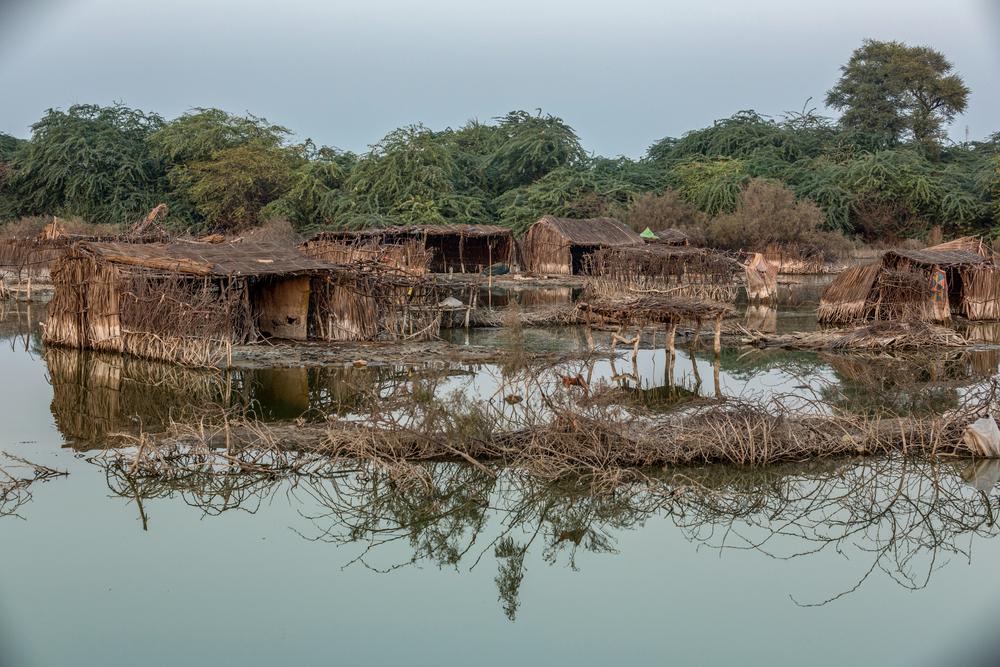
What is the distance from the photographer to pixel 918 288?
2133cm

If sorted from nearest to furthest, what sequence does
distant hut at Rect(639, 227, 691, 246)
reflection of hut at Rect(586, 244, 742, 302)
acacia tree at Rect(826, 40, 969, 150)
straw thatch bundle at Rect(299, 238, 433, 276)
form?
straw thatch bundle at Rect(299, 238, 433, 276)
reflection of hut at Rect(586, 244, 742, 302)
distant hut at Rect(639, 227, 691, 246)
acacia tree at Rect(826, 40, 969, 150)

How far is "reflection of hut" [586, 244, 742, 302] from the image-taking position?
27.5 m

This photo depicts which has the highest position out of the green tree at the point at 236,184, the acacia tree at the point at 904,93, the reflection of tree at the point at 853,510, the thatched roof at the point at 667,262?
the acacia tree at the point at 904,93

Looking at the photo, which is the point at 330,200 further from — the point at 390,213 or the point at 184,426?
the point at 184,426

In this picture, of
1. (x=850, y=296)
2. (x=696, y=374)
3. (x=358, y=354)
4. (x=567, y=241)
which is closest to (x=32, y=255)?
(x=567, y=241)

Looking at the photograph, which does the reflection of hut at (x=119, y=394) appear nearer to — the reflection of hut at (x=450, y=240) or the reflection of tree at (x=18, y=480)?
the reflection of tree at (x=18, y=480)

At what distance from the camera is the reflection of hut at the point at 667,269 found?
27500 millimetres

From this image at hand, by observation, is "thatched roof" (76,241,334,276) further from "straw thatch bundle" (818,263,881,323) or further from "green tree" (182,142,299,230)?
"green tree" (182,142,299,230)

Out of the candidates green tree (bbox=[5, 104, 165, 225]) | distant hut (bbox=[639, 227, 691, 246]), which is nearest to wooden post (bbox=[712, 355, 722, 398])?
distant hut (bbox=[639, 227, 691, 246])

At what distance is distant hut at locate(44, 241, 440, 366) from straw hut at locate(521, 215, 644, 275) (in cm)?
1623

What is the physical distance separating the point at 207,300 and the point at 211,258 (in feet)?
5.06

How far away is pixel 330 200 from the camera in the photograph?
43031 millimetres

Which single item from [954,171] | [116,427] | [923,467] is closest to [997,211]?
[954,171]

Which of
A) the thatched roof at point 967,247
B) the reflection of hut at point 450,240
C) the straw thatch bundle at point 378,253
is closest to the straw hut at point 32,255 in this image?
the straw thatch bundle at point 378,253
